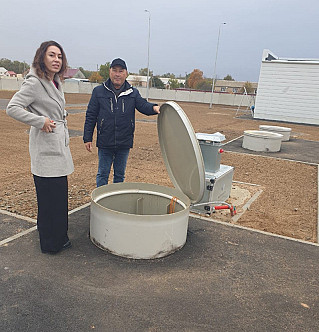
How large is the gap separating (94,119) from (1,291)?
2.29 meters

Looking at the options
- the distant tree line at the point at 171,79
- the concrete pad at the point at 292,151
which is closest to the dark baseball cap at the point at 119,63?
the concrete pad at the point at 292,151

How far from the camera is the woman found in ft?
9.91

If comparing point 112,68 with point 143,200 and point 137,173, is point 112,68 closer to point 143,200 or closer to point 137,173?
point 143,200

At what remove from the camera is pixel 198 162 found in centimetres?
361

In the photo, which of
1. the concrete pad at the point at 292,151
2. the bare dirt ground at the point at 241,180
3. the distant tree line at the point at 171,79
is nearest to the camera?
the bare dirt ground at the point at 241,180

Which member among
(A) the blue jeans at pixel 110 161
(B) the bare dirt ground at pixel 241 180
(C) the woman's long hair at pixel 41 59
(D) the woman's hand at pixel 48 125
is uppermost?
(C) the woman's long hair at pixel 41 59

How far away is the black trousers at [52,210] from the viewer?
329 cm

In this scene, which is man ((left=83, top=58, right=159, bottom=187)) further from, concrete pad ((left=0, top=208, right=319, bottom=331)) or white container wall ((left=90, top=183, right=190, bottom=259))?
concrete pad ((left=0, top=208, right=319, bottom=331))

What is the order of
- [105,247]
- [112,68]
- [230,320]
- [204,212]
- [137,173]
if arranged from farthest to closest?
[137,173] → [204,212] → [112,68] → [105,247] → [230,320]

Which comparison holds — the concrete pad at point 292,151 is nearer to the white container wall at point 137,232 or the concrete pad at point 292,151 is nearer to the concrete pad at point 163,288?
the concrete pad at point 163,288

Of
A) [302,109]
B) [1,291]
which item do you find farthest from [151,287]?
[302,109]

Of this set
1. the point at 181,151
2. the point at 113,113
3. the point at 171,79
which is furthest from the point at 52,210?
the point at 171,79

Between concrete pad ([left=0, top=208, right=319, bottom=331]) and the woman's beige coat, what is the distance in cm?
96

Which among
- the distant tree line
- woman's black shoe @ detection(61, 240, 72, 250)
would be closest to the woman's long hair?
woman's black shoe @ detection(61, 240, 72, 250)
